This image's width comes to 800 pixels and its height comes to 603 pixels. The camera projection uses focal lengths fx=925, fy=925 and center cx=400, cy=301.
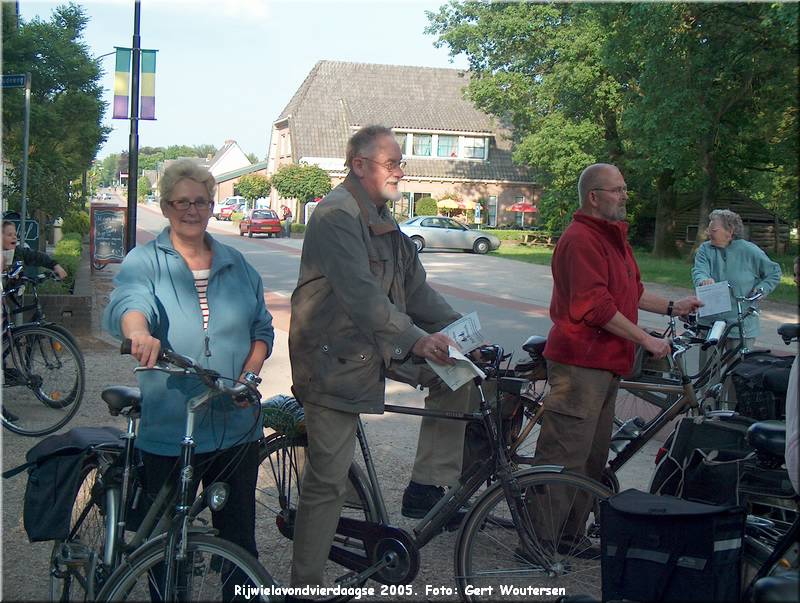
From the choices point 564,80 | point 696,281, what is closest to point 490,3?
point 564,80

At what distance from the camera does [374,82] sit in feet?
198

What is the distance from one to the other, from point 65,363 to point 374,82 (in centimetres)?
5518

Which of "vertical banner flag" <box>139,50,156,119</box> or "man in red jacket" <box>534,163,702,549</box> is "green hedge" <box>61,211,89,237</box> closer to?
"vertical banner flag" <box>139,50,156,119</box>

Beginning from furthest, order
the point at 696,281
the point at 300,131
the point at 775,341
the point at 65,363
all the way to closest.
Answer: the point at 300,131 < the point at 775,341 < the point at 696,281 < the point at 65,363

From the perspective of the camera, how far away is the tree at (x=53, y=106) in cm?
1894

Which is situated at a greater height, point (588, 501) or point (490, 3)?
point (490, 3)

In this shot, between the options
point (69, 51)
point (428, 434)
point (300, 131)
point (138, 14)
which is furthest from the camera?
point (300, 131)

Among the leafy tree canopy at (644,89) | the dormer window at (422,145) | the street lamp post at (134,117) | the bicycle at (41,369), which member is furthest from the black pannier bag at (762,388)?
the dormer window at (422,145)

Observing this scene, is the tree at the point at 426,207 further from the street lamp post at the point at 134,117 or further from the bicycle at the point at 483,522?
the bicycle at the point at 483,522

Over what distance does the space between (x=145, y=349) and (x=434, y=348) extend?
1.08 m

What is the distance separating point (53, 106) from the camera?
75.4 ft

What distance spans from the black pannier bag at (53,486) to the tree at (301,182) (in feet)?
157

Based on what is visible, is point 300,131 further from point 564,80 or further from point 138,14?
point 138,14

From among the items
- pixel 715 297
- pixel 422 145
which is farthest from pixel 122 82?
pixel 422 145
